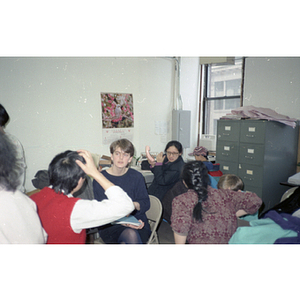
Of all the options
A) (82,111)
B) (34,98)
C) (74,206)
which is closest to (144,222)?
(74,206)

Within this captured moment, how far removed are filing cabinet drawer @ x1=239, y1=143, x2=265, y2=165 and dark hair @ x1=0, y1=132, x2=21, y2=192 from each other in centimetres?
138

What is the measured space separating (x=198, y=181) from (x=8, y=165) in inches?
30.8

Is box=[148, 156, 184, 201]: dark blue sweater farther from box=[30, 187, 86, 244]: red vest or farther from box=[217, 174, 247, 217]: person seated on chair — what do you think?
box=[30, 187, 86, 244]: red vest

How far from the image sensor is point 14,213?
0.85 m

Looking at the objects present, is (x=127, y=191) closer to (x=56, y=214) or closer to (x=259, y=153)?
(x=56, y=214)

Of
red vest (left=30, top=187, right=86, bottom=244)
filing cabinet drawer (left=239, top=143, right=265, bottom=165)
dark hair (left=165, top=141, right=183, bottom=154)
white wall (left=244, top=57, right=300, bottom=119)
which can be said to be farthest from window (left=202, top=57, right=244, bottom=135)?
red vest (left=30, top=187, right=86, bottom=244)

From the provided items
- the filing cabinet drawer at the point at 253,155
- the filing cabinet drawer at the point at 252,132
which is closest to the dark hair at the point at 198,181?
the filing cabinet drawer at the point at 253,155

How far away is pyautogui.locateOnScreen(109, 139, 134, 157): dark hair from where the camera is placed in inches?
46.3

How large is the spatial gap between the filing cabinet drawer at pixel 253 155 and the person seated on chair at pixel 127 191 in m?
0.84

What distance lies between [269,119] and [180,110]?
2.39ft

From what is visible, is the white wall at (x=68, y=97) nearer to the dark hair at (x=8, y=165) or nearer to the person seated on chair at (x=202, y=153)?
the dark hair at (x=8, y=165)

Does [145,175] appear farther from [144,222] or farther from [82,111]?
[82,111]

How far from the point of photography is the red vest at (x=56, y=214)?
2.77 feet
